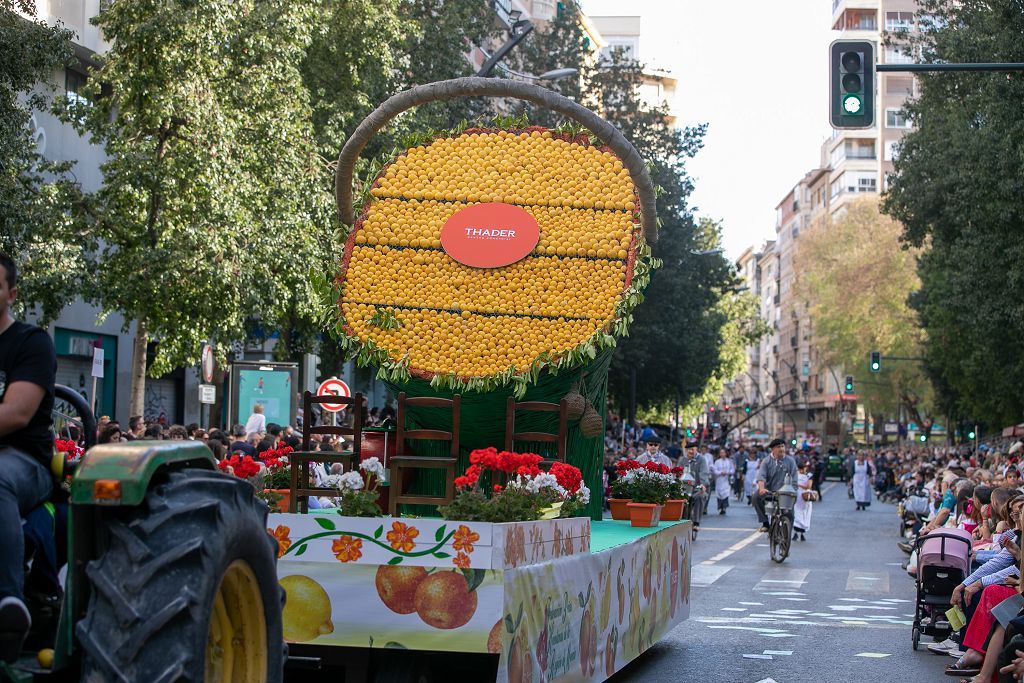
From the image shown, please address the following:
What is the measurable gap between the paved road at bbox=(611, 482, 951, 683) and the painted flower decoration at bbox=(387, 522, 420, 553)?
14.3 ft

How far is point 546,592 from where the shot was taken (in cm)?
763

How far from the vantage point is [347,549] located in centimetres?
706

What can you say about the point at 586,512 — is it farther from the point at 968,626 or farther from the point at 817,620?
the point at 817,620

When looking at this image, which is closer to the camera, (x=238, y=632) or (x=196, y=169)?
(x=238, y=632)

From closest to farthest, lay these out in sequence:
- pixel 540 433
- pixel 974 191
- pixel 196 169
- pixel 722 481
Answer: pixel 540 433 < pixel 196 169 < pixel 974 191 < pixel 722 481

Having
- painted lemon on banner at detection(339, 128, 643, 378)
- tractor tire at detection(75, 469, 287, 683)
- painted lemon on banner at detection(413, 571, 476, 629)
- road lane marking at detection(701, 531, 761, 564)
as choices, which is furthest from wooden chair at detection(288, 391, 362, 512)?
road lane marking at detection(701, 531, 761, 564)

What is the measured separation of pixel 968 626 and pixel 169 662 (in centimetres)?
847

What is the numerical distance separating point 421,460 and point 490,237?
7.00ft

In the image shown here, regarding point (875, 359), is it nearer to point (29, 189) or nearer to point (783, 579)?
point (783, 579)

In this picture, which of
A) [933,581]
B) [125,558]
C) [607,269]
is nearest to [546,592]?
[607,269]

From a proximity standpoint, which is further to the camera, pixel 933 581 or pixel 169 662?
pixel 933 581

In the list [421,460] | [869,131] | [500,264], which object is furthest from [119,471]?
[869,131]

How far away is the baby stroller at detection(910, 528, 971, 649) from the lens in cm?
1312

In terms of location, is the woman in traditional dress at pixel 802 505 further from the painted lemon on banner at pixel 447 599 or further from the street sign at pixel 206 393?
the painted lemon on banner at pixel 447 599
